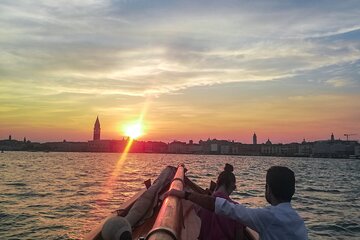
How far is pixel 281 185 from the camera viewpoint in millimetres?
3812

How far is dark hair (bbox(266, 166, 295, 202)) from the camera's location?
12.5ft

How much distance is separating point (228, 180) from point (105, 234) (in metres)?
3.07

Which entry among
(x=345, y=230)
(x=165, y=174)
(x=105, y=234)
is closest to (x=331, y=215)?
(x=345, y=230)

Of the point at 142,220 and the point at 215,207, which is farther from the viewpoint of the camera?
the point at 142,220

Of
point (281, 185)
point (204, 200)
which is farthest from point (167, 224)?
point (281, 185)

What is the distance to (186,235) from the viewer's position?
7152 mm

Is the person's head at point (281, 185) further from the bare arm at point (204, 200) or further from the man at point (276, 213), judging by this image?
the bare arm at point (204, 200)

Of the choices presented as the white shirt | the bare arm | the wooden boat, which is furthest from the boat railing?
the white shirt

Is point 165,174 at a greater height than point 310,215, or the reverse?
point 165,174

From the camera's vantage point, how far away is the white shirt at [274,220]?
147 inches

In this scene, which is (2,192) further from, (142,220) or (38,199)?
(142,220)

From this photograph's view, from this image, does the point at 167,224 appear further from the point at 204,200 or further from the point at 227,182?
the point at 227,182

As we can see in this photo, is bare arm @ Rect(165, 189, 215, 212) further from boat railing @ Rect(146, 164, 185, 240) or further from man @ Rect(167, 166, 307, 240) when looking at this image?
boat railing @ Rect(146, 164, 185, 240)

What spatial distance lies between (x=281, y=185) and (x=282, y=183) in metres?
0.02
